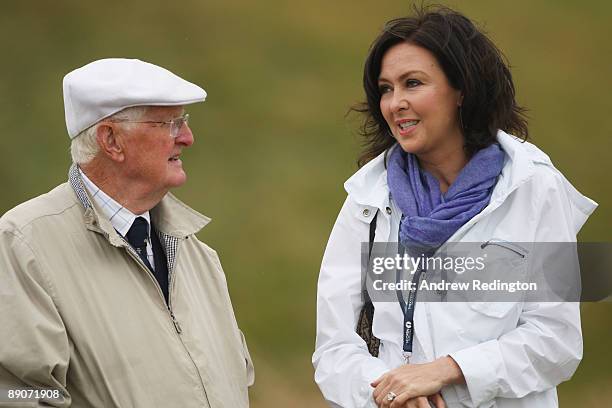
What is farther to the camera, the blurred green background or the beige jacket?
the blurred green background

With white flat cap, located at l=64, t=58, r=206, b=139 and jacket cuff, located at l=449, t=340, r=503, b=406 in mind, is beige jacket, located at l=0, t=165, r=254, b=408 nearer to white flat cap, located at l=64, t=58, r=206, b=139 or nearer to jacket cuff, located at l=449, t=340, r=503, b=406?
white flat cap, located at l=64, t=58, r=206, b=139

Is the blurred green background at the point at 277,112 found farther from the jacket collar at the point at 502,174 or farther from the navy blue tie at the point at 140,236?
the navy blue tie at the point at 140,236

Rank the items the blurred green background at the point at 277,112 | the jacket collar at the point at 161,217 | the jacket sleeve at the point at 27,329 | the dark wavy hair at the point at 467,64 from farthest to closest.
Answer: the blurred green background at the point at 277,112 → the dark wavy hair at the point at 467,64 → the jacket collar at the point at 161,217 → the jacket sleeve at the point at 27,329

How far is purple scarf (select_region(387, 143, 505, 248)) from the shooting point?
9.76 feet

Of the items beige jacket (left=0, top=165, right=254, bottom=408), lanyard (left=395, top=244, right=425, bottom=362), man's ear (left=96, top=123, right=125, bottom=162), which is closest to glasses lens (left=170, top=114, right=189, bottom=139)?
man's ear (left=96, top=123, right=125, bottom=162)

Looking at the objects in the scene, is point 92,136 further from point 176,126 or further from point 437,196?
point 437,196

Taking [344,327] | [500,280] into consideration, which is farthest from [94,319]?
[500,280]

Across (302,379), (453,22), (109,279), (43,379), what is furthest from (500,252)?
(302,379)

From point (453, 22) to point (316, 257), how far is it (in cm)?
286

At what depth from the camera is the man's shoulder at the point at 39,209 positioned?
2.67 meters

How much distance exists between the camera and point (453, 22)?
→ 314 cm

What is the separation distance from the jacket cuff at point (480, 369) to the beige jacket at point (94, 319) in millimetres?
640

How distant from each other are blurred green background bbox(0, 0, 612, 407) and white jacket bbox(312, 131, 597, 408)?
2.44 meters

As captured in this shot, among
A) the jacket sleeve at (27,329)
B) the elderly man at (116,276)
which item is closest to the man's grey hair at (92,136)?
the elderly man at (116,276)
